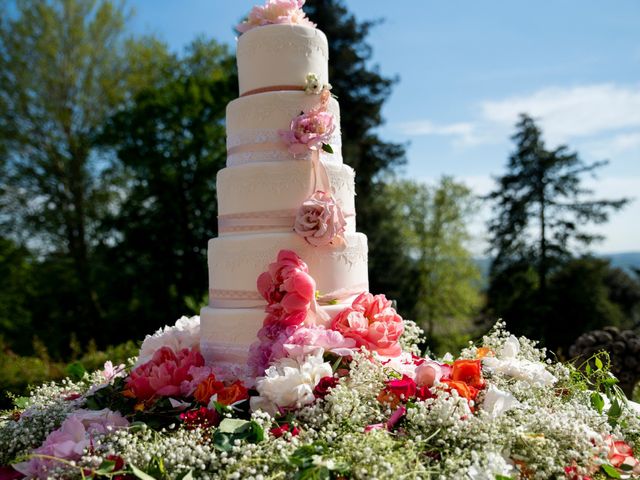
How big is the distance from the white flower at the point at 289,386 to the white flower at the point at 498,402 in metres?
0.98

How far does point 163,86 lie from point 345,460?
17.6m

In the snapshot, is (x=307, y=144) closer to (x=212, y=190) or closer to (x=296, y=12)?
(x=296, y=12)

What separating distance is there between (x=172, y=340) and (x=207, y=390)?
45.1 inches

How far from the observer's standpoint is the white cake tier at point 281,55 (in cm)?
469

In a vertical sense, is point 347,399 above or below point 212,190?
below

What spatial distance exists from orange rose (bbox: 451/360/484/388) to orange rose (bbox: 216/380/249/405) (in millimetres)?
1379

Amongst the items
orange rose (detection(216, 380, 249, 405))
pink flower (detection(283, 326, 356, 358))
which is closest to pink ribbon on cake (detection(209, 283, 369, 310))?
pink flower (detection(283, 326, 356, 358))

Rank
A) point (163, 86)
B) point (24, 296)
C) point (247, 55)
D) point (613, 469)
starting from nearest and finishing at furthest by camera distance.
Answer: point (613, 469), point (247, 55), point (24, 296), point (163, 86)

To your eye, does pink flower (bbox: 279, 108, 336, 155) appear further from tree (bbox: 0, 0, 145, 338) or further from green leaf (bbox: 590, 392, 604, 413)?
tree (bbox: 0, 0, 145, 338)

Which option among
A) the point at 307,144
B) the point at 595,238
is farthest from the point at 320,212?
the point at 595,238

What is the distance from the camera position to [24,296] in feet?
55.5

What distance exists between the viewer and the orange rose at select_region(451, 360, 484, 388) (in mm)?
3779

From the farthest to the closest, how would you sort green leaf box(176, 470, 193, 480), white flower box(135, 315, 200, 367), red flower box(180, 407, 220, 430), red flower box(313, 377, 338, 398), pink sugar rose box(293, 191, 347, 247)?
white flower box(135, 315, 200, 367), pink sugar rose box(293, 191, 347, 247), red flower box(313, 377, 338, 398), red flower box(180, 407, 220, 430), green leaf box(176, 470, 193, 480)

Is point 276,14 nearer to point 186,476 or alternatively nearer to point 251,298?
point 251,298
